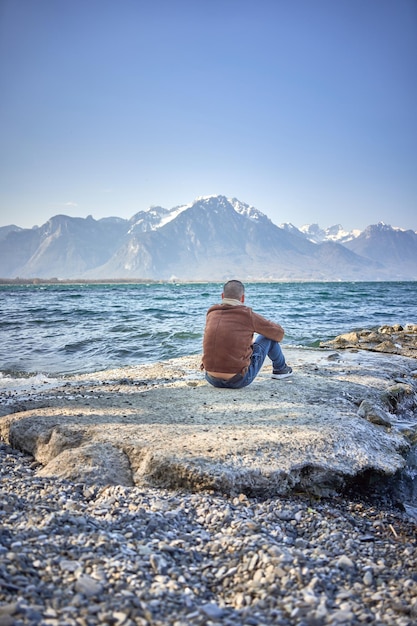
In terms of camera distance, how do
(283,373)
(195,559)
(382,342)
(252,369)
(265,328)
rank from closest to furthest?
(195,559) < (265,328) < (252,369) < (283,373) < (382,342)

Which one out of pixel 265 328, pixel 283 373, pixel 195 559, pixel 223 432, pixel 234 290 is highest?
pixel 234 290

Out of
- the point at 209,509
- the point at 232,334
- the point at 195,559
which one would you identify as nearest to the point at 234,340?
the point at 232,334

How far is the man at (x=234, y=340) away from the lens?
5547 millimetres

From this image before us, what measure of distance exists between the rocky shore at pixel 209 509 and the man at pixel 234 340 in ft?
1.07

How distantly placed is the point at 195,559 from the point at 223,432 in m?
1.79

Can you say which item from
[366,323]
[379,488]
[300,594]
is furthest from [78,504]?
[366,323]

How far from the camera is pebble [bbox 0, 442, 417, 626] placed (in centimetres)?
199

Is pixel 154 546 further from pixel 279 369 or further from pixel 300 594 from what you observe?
pixel 279 369

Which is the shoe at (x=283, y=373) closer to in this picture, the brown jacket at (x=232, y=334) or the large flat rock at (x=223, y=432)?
the large flat rock at (x=223, y=432)

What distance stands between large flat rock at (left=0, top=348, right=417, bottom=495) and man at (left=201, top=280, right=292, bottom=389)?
24 centimetres

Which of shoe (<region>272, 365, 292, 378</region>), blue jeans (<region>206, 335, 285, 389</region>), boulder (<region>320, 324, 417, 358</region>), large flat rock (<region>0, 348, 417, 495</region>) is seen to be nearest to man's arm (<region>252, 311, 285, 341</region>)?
blue jeans (<region>206, 335, 285, 389</region>)

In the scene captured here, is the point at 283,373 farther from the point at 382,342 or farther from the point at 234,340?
the point at 382,342

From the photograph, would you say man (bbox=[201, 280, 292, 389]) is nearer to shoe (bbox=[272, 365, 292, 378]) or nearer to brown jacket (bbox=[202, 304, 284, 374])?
brown jacket (bbox=[202, 304, 284, 374])

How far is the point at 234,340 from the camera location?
18.2ft
